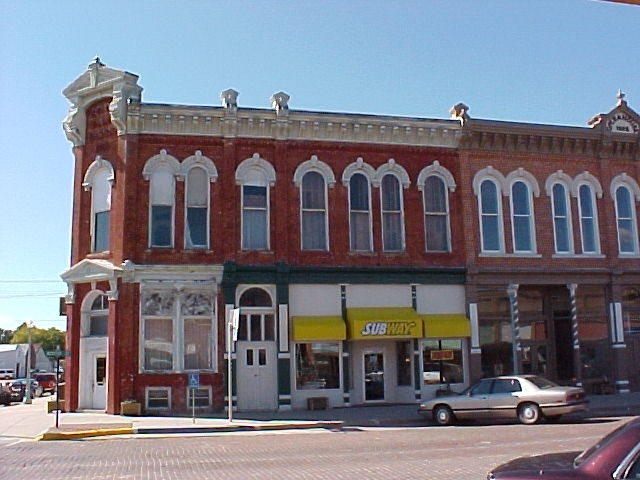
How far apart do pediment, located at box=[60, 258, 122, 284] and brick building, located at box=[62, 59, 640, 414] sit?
102 millimetres

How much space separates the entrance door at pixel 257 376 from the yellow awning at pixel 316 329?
1.01m

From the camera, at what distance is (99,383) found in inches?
959

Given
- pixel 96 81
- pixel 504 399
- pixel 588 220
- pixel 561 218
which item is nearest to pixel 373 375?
pixel 504 399

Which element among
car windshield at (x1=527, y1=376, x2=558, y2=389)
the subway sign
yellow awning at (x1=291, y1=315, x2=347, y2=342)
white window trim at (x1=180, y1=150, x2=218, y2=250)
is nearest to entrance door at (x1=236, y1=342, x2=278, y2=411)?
yellow awning at (x1=291, y1=315, x2=347, y2=342)

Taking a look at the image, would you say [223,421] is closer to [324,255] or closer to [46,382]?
[324,255]

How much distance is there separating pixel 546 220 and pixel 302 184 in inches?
375

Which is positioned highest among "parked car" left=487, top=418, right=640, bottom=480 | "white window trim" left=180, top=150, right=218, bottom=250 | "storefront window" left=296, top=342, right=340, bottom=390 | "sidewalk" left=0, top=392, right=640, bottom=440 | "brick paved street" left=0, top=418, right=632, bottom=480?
"white window trim" left=180, top=150, right=218, bottom=250

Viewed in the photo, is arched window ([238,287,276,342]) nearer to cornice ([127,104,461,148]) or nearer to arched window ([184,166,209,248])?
arched window ([184,166,209,248])

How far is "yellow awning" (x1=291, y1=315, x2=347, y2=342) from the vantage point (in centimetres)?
2428

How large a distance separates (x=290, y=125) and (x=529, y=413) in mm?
12597

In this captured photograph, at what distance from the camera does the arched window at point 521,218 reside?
27578 millimetres

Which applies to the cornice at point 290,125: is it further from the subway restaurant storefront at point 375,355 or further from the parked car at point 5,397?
the parked car at point 5,397

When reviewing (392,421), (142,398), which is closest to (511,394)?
(392,421)

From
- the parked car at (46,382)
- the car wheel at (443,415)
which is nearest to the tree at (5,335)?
the parked car at (46,382)
